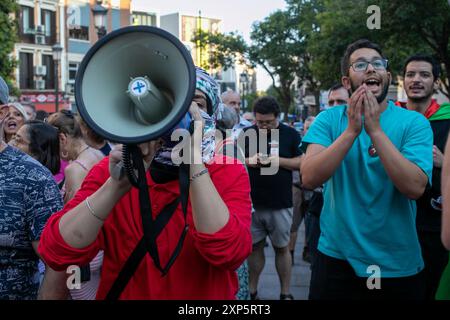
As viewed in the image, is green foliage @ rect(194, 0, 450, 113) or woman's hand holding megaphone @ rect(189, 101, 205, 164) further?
green foliage @ rect(194, 0, 450, 113)

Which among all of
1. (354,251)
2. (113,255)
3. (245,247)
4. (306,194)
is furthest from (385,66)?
(306,194)

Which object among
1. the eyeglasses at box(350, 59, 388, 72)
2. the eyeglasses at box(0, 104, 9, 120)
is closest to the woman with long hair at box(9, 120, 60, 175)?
the eyeglasses at box(0, 104, 9, 120)

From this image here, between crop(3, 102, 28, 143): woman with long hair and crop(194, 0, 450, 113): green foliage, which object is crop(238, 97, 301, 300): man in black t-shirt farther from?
crop(3, 102, 28, 143): woman with long hair

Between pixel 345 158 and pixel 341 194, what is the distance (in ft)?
0.58

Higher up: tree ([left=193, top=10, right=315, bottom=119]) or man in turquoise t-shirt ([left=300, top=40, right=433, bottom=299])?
tree ([left=193, top=10, right=315, bottom=119])

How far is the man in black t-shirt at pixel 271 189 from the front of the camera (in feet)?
17.2

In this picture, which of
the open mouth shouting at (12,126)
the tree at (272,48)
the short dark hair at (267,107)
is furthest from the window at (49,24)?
the short dark hair at (267,107)

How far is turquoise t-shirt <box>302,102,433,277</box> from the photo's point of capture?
8.34 ft

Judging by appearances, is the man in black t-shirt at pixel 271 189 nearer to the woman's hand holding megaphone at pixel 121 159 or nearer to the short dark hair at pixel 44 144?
the short dark hair at pixel 44 144

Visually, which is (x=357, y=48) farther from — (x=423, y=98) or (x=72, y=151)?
(x=72, y=151)

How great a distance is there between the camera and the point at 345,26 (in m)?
18.3

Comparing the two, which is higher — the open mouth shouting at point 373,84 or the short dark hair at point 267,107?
the open mouth shouting at point 373,84
